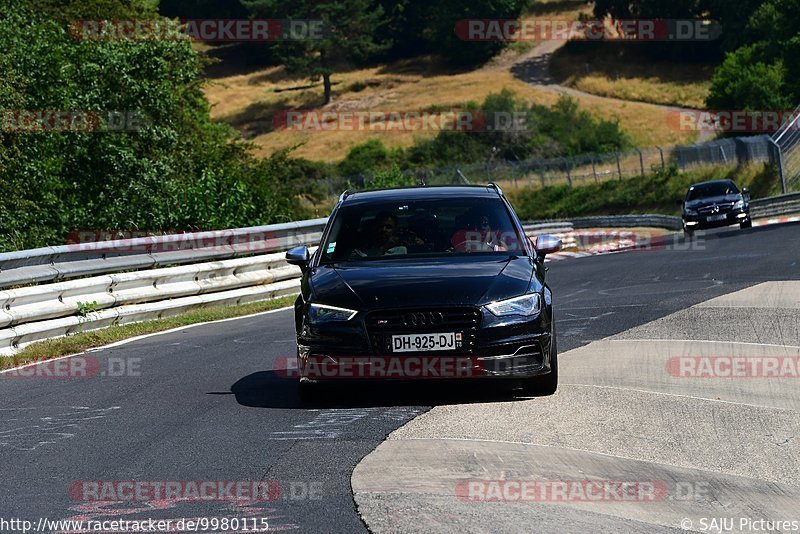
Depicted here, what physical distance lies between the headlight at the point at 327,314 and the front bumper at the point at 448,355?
0.20ft

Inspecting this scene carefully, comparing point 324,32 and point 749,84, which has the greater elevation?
point 324,32

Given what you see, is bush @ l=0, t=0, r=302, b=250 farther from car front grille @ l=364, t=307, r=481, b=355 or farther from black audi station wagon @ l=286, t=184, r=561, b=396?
car front grille @ l=364, t=307, r=481, b=355

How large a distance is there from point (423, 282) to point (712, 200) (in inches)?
1144

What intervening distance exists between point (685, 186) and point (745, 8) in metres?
58.9

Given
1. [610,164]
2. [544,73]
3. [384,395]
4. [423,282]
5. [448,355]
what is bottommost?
[610,164]

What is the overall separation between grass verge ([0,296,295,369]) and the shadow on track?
3740mm

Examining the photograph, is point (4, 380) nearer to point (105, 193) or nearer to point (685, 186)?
point (105, 193)

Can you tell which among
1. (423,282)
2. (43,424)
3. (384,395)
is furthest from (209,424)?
(423,282)

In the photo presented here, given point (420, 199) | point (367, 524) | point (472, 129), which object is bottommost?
point (472, 129)

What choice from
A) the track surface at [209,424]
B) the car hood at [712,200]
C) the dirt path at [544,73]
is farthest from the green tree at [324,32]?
the track surface at [209,424]

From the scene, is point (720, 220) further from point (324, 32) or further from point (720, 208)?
point (324, 32)

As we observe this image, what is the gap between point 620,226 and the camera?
4934cm

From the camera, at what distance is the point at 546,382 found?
9367 mm

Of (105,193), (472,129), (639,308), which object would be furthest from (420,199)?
(472,129)
